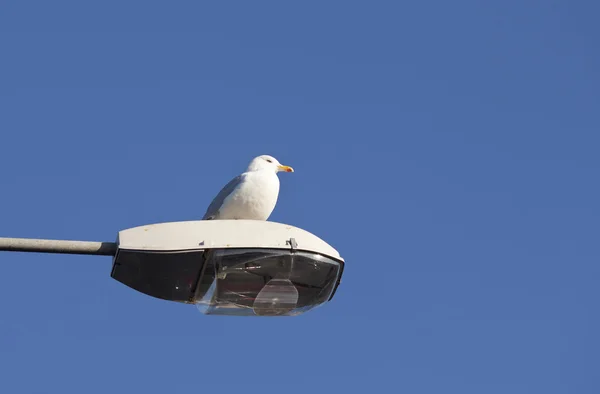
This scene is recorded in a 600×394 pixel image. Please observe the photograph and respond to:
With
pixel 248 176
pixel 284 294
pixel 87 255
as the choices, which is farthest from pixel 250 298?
pixel 248 176

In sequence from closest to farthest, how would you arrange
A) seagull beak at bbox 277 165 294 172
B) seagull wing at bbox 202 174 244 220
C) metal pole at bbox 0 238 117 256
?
metal pole at bbox 0 238 117 256
seagull wing at bbox 202 174 244 220
seagull beak at bbox 277 165 294 172

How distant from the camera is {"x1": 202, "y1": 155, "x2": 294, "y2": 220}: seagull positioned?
848 cm

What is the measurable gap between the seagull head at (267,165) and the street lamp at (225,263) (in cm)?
369

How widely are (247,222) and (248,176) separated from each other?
3164mm

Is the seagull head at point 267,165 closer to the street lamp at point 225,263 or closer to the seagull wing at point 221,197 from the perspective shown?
the seagull wing at point 221,197

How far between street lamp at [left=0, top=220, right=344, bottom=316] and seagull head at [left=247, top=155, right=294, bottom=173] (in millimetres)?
3690

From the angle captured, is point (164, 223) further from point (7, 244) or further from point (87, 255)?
point (7, 244)

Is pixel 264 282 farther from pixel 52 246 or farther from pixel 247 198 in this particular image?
pixel 247 198

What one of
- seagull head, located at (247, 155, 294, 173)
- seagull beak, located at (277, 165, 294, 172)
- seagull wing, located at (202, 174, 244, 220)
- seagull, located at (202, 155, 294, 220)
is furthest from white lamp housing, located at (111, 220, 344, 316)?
seagull beak, located at (277, 165, 294, 172)

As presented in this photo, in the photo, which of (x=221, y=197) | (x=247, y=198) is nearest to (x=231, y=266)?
(x=247, y=198)

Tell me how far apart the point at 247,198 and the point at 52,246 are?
3.41 meters

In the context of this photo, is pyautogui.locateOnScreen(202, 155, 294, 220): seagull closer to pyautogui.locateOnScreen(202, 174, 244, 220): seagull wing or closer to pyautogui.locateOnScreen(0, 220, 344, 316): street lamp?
pyautogui.locateOnScreen(202, 174, 244, 220): seagull wing

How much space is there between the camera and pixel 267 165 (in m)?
9.62

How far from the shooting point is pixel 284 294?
5.75 metres
